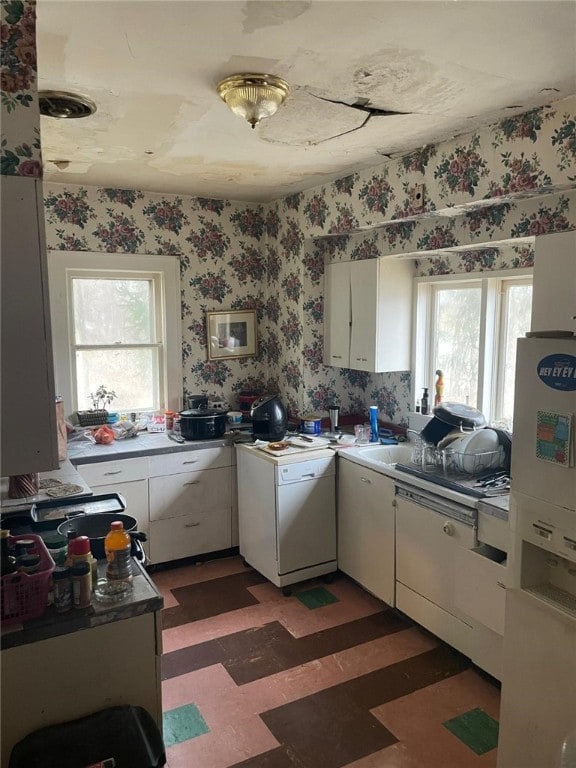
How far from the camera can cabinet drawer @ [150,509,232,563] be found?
3.70 m

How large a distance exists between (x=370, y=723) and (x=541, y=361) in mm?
1649

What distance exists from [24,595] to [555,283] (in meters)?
2.10

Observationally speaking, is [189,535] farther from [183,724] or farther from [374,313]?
[374,313]

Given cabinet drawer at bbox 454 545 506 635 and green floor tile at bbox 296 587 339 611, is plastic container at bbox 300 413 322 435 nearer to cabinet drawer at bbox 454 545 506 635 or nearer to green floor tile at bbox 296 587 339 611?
green floor tile at bbox 296 587 339 611

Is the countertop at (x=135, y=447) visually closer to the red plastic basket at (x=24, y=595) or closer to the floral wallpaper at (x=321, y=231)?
the floral wallpaper at (x=321, y=231)

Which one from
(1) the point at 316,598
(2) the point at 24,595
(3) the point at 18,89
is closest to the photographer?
(3) the point at 18,89

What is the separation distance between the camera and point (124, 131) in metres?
2.58

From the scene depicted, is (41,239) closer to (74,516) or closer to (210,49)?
(210,49)

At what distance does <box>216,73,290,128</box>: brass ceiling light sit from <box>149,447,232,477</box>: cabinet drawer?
7.09 feet

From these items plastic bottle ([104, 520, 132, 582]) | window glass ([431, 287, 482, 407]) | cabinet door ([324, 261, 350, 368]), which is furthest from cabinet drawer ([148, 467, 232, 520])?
plastic bottle ([104, 520, 132, 582])

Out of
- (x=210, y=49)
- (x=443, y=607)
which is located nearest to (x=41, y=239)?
(x=210, y=49)

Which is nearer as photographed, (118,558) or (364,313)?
(118,558)

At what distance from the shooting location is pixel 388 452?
368 centimetres

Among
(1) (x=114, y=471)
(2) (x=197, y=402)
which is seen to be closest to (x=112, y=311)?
(2) (x=197, y=402)
